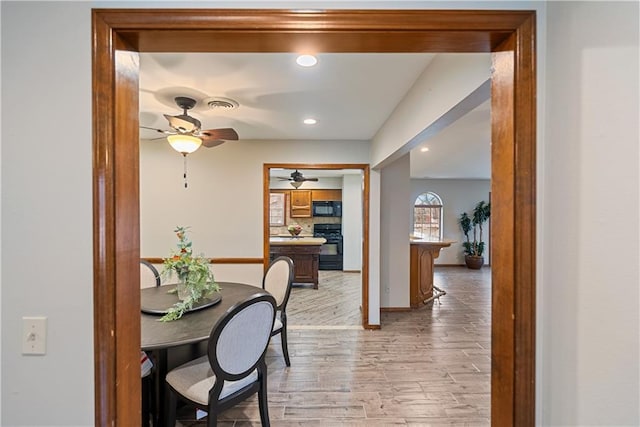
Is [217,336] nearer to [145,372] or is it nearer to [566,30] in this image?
[145,372]

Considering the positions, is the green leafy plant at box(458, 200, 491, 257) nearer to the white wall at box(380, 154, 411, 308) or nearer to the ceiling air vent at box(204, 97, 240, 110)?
the white wall at box(380, 154, 411, 308)

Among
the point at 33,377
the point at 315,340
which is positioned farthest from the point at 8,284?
the point at 315,340

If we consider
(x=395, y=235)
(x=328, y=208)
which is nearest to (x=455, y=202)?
(x=328, y=208)

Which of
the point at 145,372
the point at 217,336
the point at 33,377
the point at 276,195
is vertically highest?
the point at 276,195

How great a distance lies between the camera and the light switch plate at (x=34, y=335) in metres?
0.89

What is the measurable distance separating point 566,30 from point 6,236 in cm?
172

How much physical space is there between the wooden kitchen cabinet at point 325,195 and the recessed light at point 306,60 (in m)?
6.18

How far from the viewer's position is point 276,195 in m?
8.17

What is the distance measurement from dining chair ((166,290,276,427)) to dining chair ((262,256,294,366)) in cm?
87

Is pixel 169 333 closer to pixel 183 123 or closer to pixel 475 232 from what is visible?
pixel 183 123

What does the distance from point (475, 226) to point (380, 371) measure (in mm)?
7077

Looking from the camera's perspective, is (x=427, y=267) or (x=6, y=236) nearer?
(x=6, y=236)

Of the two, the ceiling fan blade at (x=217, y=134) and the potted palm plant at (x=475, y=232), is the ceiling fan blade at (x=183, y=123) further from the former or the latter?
the potted palm plant at (x=475, y=232)

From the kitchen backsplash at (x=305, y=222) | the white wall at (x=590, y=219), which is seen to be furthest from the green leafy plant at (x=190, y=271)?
the kitchen backsplash at (x=305, y=222)
